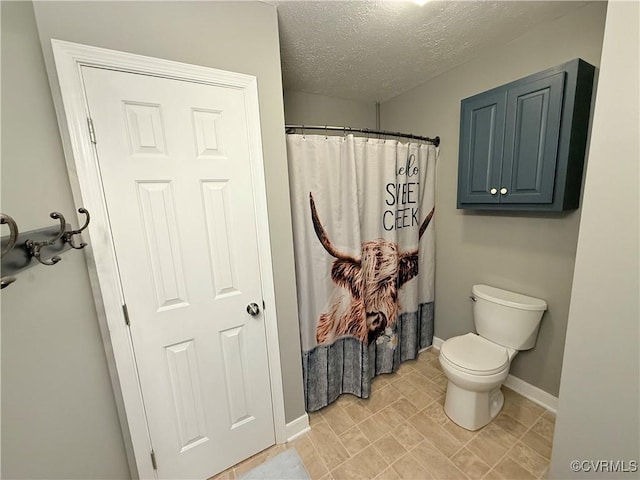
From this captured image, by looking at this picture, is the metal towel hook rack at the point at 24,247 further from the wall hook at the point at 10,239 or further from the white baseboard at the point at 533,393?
the white baseboard at the point at 533,393

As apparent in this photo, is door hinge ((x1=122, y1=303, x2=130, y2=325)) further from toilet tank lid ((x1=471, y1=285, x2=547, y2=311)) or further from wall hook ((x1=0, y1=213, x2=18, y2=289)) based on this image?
→ toilet tank lid ((x1=471, y1=285, x2=547, y2=311))

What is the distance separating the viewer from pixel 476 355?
1558mm

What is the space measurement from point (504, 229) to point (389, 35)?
1.49m

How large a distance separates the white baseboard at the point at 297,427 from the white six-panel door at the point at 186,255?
0.82ft

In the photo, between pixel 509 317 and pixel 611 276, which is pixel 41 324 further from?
pixel 509 317

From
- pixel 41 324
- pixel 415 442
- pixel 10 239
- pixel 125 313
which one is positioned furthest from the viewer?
pixel 415 442

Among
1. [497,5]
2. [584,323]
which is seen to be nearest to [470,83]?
[497,5]

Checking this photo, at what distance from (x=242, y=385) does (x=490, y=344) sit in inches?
63.8

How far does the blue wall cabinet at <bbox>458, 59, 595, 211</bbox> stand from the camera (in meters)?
1.27

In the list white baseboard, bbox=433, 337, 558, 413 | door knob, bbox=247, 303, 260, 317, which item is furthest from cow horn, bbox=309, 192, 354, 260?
white baseboard, bbox=433, 337, 558, 413

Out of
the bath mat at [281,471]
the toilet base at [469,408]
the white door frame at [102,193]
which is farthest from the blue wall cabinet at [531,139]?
the bath mat at [281,471]

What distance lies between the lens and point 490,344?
167 cm
